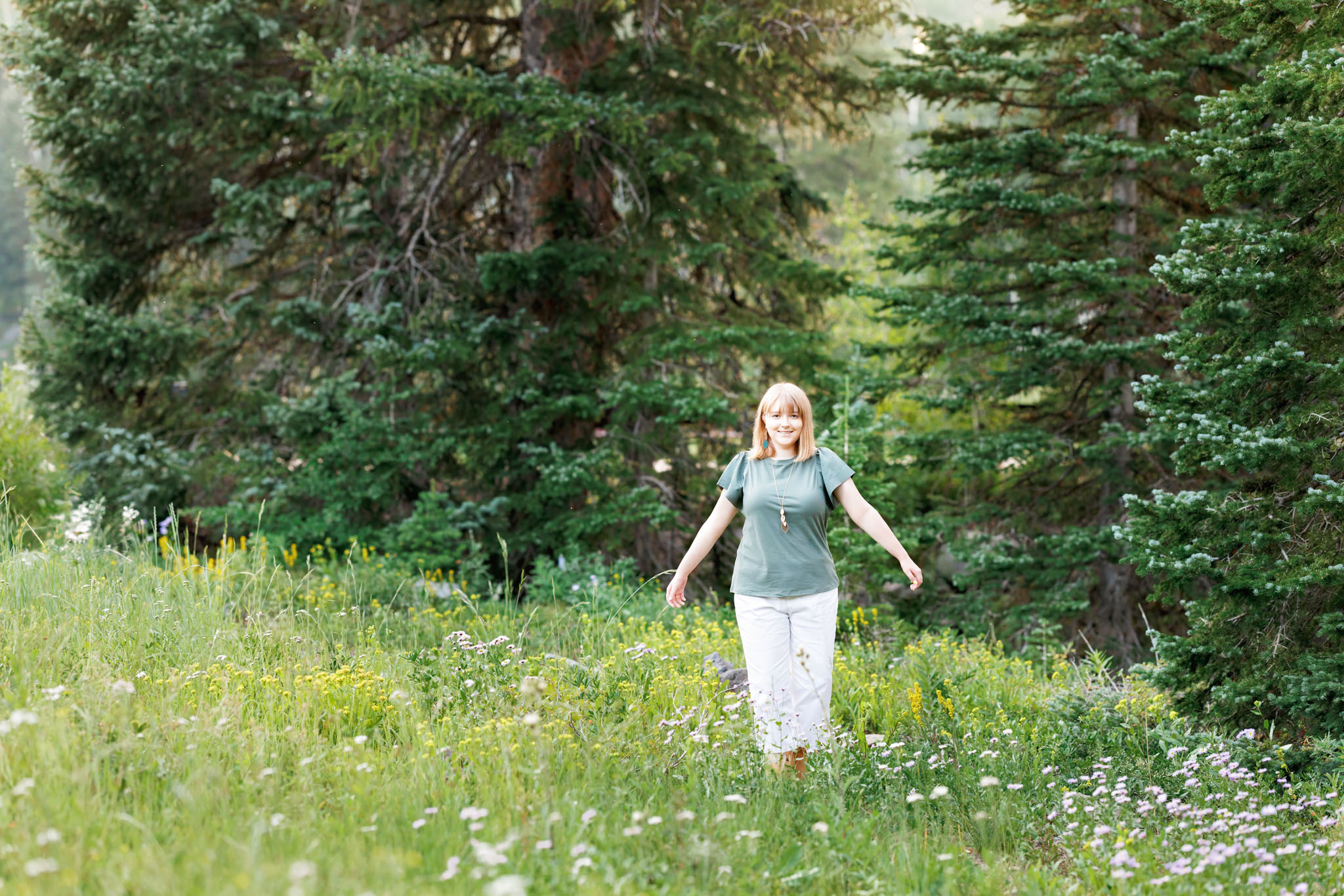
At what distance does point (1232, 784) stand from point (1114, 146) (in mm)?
5539

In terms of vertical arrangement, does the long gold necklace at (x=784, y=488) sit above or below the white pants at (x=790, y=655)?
above

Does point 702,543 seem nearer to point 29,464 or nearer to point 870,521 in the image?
point 870,521

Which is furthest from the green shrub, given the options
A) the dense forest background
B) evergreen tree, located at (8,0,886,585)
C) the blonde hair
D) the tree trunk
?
the tree trunk

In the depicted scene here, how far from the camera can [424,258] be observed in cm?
1034

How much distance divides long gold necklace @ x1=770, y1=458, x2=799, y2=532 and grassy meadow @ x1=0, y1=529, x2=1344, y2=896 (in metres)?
0.85

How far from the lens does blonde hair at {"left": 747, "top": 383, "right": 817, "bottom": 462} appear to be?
15.0 ft

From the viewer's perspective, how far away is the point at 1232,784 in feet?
13.0

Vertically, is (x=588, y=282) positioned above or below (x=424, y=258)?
below

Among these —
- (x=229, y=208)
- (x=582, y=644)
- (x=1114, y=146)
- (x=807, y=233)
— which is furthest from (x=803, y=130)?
→ (x=582, y=644)

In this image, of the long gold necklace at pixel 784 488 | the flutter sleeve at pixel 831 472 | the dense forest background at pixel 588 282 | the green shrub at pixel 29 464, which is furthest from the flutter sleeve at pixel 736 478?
the green shrub at pixel 29 464

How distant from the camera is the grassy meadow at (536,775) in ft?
9.27

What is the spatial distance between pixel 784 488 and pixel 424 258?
694cm

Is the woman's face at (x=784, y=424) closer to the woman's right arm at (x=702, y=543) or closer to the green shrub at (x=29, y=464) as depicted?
the woman's right arm at (x=702, y=543)

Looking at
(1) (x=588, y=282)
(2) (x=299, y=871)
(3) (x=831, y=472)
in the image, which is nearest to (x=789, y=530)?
(3) (x=831, y=472)
